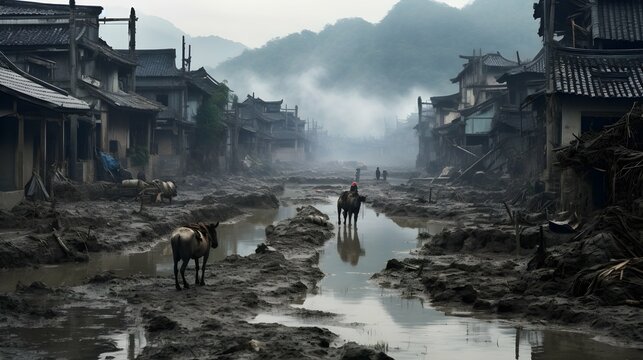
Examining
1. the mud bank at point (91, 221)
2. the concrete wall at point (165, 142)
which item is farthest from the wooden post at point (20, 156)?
the concrete wall at point (165, 142)

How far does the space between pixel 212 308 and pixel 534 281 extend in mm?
6032

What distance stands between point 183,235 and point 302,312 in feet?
9.19

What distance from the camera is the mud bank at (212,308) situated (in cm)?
1016

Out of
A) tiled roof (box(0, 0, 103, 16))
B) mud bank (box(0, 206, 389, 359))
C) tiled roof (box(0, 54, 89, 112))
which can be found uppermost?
tiled roof (box(0, 0, 103, 16))

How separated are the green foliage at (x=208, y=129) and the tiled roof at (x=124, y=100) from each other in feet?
37.5

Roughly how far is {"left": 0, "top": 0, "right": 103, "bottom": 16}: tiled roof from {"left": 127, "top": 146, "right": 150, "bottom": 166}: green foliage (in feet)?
25.9

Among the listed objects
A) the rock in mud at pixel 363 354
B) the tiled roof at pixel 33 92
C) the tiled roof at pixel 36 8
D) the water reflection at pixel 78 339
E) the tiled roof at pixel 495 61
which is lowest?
the water reflection at pixel 78 339

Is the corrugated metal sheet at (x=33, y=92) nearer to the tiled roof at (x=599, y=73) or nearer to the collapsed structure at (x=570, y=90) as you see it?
the collapsed structure at (x=570, y=90)

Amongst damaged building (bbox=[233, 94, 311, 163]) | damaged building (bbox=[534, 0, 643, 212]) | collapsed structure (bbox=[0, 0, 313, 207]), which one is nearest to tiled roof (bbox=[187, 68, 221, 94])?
collapsed structure (bbox=[0, 0, 313, 207])

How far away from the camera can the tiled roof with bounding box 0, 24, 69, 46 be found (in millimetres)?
39281

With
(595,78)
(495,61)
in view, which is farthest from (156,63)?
(595,78)

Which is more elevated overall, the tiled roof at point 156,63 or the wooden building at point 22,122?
the tiled roof at point 156,63

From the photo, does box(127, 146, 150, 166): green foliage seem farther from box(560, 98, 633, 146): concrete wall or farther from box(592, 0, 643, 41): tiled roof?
box(592, 0, 643, 41): tiled roof

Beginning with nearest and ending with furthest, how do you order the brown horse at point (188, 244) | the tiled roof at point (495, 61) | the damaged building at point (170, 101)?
the brown horse at point (188, 244) → the damaged building at point (170, 101) → the tiled roof at point (495, 61)
